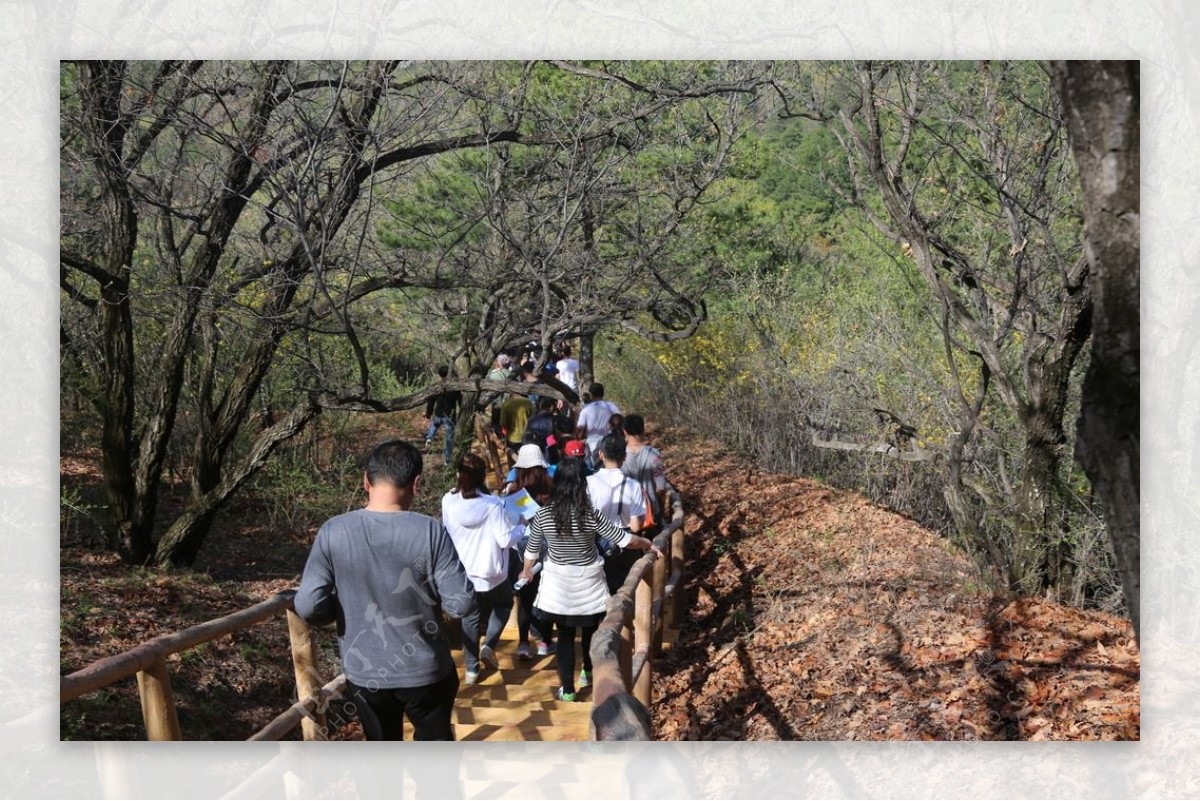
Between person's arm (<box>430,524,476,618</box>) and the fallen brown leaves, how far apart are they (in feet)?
8.19

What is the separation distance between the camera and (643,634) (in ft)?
17.2

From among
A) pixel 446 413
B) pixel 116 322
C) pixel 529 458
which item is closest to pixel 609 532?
pixel 529 458

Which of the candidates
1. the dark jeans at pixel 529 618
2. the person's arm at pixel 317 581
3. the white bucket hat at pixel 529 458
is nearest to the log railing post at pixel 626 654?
the person's arm at pixel 317 581

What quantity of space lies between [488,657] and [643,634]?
3.13 ft

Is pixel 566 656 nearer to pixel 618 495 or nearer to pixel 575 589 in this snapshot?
pixel 575 589

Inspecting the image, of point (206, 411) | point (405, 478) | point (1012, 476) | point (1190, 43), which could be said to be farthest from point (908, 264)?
point (405, 478)

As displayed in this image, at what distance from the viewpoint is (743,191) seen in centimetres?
1407

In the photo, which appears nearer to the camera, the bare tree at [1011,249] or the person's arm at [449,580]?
the person's arm at [449,580]

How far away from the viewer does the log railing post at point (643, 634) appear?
5039mm

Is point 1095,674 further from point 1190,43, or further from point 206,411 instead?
point 206,411

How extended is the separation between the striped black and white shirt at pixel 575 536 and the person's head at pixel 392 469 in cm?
155

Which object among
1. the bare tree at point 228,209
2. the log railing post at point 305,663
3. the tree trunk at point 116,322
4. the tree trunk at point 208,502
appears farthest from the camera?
the tree trunk at point 208,502

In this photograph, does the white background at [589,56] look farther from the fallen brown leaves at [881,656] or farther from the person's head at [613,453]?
the person's head at [613,453]

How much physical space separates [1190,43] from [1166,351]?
142 centimetres
